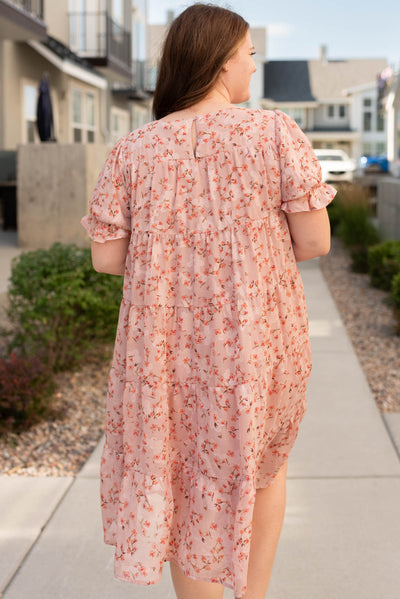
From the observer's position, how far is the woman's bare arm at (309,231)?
175 cm

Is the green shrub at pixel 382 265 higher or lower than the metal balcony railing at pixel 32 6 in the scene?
lower

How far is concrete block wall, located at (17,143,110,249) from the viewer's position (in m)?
9.33

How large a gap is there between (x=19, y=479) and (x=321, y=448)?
1506mm

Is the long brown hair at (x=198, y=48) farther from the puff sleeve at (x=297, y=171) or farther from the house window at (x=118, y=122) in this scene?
the house window at (x=118, y=122)

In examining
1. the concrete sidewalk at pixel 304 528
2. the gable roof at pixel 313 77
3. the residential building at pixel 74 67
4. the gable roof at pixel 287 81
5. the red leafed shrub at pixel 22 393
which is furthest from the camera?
the gable roof at pixel 313 77

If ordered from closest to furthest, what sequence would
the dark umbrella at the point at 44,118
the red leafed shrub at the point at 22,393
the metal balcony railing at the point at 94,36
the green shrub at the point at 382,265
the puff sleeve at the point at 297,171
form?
the puff sleeve at the point at 297,171
the red leafed shrub at the point at 22,393
the green shrub at the point at 382,265
the dark umbrella at the point at 44,118
the metal balcony railing at the point at 94,36

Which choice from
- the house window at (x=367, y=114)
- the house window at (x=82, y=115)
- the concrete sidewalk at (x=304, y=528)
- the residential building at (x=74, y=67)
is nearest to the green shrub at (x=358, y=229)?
Result: the residential building at (x=74, y=67)

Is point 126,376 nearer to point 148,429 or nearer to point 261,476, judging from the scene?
point 148,429

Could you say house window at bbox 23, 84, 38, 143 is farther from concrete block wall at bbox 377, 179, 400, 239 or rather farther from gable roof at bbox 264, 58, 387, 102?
gable roof at bbox 264, 58, 387, 102

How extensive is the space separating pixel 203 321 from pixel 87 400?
3.00m

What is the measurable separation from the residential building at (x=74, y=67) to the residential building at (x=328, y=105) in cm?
2044

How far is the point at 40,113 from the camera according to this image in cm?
1073

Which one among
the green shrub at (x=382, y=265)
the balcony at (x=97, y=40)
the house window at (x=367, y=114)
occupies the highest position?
the house window at (x=367, y=114)

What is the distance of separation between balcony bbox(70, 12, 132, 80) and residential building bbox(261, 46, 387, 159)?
25096 mm
